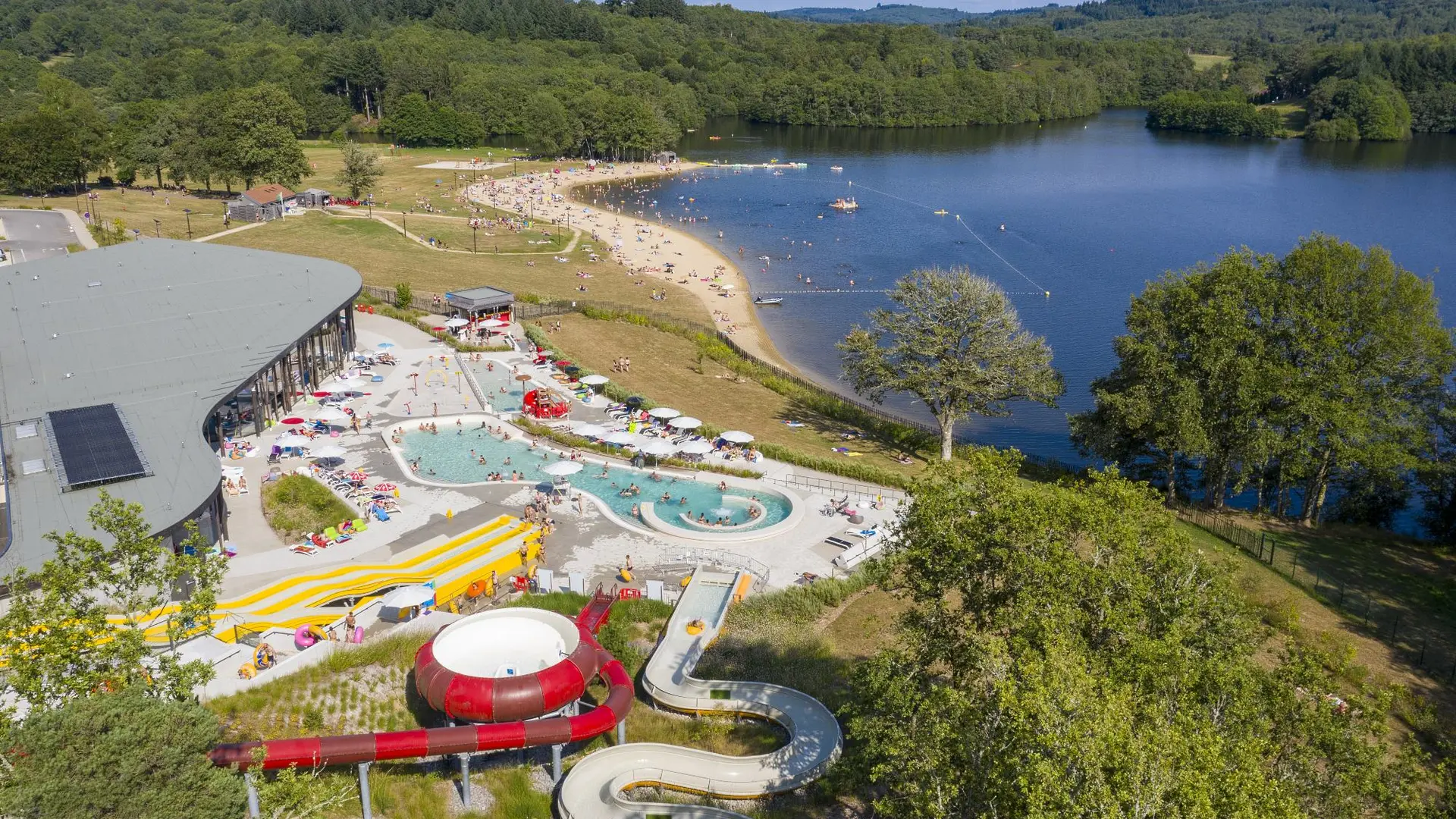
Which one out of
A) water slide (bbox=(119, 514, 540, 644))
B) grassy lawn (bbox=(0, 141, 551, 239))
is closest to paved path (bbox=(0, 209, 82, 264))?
grassy lawn (bbox=(0, 141, 551, 239))

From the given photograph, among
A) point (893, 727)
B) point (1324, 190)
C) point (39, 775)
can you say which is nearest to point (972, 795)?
point (893, 727)

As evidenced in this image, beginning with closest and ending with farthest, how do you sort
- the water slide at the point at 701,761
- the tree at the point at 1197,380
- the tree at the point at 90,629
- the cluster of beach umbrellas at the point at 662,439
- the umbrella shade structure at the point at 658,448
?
the tree at the point at 90,629, the water slide at the point at 701,761, the tree at the point at 1197,380, the umbrella shade structure at the point at 658,448, the cluster of beach umbrellas at the point at 662,439

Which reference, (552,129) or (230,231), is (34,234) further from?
(552,129)

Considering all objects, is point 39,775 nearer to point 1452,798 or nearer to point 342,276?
point 1452,798

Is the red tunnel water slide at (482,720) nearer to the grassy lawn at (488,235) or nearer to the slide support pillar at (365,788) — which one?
the slide support pillar at (365,788)

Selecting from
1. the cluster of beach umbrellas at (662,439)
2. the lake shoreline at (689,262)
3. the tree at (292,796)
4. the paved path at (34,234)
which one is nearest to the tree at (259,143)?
the paved path at (34,234)

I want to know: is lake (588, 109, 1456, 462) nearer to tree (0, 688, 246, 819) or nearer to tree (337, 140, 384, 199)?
tree (337, 140, 384, 199)
